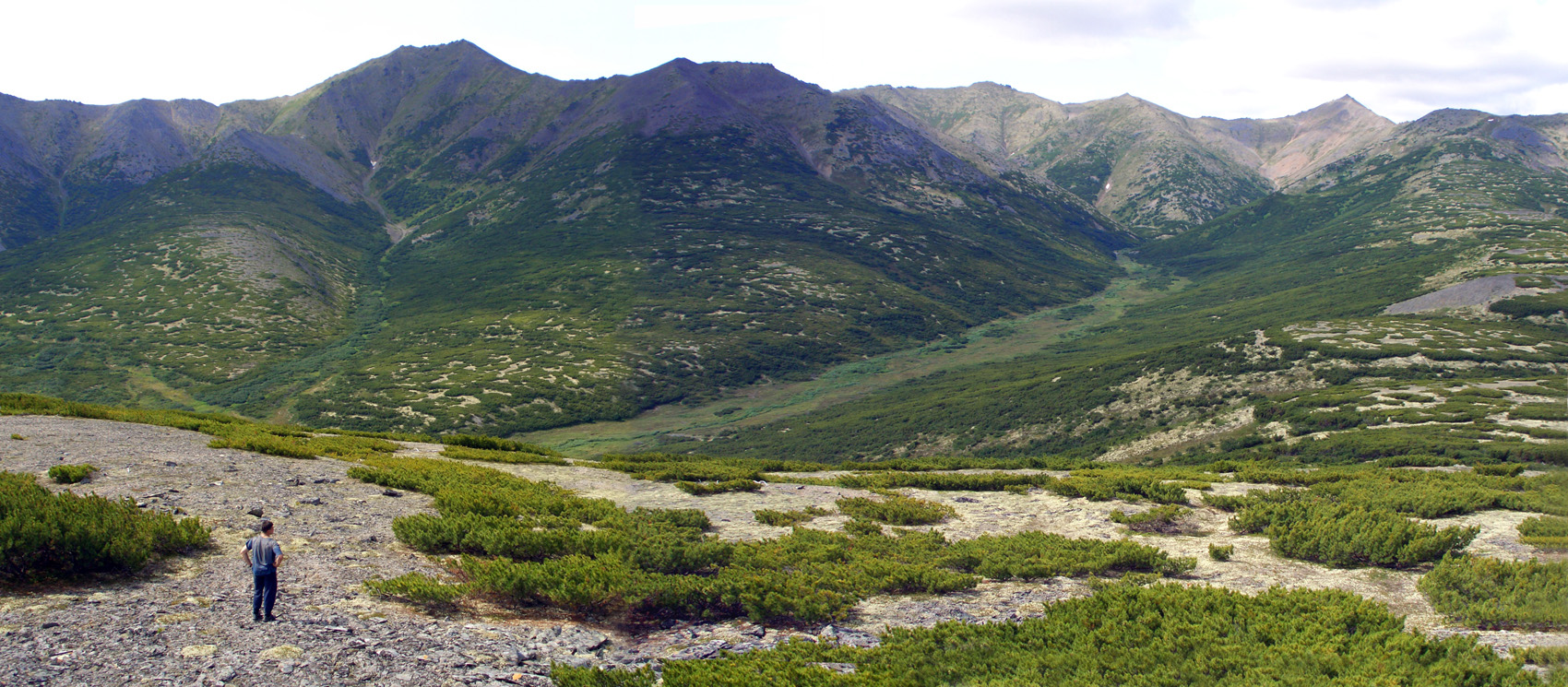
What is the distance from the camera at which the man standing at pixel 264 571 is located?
1145 cm

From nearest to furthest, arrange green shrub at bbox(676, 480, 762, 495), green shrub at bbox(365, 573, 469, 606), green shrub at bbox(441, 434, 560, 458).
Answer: green shrub at bbox(365, 573, 469, 606) → green shrub at bbox(676, 480, 762, 495) → green shrub at bbox(441, 434, 560, 458)

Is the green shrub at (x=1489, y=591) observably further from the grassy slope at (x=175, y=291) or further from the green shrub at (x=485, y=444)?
the grassy slope at (x=175, y=291)

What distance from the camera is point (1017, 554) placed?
16.6 m

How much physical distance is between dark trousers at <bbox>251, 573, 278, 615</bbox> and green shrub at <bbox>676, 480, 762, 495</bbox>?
14425 mm

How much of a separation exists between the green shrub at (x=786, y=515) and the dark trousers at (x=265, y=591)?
1204cm

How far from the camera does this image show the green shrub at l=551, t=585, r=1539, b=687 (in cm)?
942

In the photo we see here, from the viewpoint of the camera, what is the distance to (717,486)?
2527cm

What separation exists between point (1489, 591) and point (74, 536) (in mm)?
23158

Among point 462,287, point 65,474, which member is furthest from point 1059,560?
point 462,287

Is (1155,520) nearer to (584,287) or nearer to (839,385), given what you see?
(839,385)

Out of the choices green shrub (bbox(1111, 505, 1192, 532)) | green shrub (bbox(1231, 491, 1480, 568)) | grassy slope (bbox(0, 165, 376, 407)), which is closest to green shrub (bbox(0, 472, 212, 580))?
green shrub (bbox(1111, 505, 1192, 532))

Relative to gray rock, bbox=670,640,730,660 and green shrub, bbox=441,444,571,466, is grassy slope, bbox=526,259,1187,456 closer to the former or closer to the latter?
green shrub, bbox=441,444,571,466

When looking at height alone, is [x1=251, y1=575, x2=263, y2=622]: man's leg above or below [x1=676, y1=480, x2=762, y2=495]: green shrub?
above

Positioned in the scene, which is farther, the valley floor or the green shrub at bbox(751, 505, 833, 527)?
the green shrub at bbox(751, 505, 833, 527)
